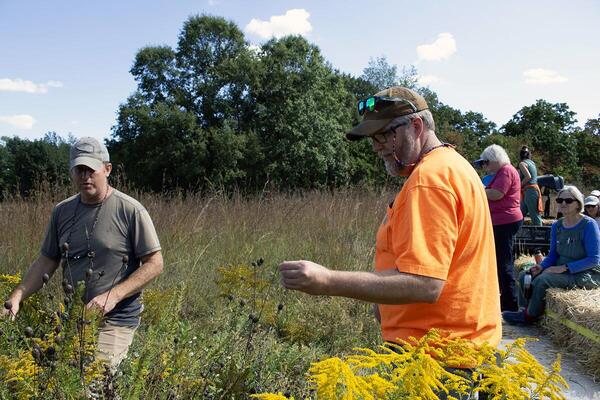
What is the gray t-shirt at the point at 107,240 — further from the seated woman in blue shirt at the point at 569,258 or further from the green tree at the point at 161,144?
the green tree at the point at 161,144

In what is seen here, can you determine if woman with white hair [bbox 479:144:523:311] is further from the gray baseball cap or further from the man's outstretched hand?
the man's outstretched hand

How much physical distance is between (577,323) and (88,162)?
4.60 m

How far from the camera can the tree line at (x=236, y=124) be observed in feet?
127

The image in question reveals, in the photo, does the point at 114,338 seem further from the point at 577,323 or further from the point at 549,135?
the point at 549,135

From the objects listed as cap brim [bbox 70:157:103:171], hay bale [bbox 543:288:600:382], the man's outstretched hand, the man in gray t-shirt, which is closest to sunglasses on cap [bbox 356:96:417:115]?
the man's outstretched hand

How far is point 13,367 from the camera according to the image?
1.74m

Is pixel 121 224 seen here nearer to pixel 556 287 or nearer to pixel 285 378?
pixel 285 378

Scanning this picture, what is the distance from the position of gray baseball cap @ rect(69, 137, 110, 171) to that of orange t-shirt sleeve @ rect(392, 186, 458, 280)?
2.28 meters

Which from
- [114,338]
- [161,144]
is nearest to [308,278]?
[114,338]

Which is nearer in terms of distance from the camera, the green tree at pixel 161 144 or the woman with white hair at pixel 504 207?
the woman with white hair at pixel 504 207

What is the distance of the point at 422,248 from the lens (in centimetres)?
169

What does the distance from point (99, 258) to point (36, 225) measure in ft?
10.1

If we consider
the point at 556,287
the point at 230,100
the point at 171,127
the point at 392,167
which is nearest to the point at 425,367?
the point at 392,167

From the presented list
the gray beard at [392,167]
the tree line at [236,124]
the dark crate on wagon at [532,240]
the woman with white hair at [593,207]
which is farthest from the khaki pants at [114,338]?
the tree line at [236,124]
